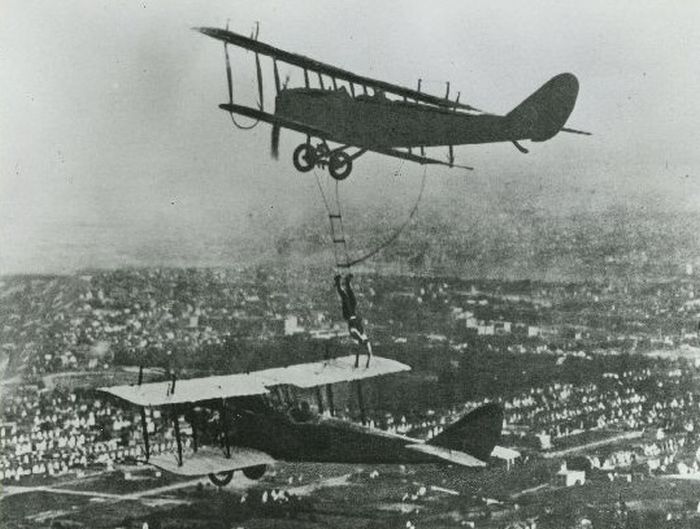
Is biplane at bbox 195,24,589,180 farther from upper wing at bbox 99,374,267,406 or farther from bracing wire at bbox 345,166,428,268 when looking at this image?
upper wing at bbox 99,374,267,406

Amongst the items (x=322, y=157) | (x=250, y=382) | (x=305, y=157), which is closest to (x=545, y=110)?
(x=322, y=157)

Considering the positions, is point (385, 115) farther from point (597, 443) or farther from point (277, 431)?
point (597, 443)

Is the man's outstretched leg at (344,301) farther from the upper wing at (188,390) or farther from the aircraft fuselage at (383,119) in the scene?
the aircraft fuselage at (383,119)

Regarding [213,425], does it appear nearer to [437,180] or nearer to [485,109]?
[437,180]

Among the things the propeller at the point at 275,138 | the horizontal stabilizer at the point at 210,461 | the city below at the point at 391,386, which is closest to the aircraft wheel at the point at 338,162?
the propeller at the point at 275,138

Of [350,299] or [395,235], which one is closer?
[350,299]

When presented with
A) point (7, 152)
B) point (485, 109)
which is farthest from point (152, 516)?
point (485, 109)

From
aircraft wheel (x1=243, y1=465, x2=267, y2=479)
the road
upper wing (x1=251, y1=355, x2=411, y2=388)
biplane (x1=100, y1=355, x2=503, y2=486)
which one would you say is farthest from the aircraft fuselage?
the road
